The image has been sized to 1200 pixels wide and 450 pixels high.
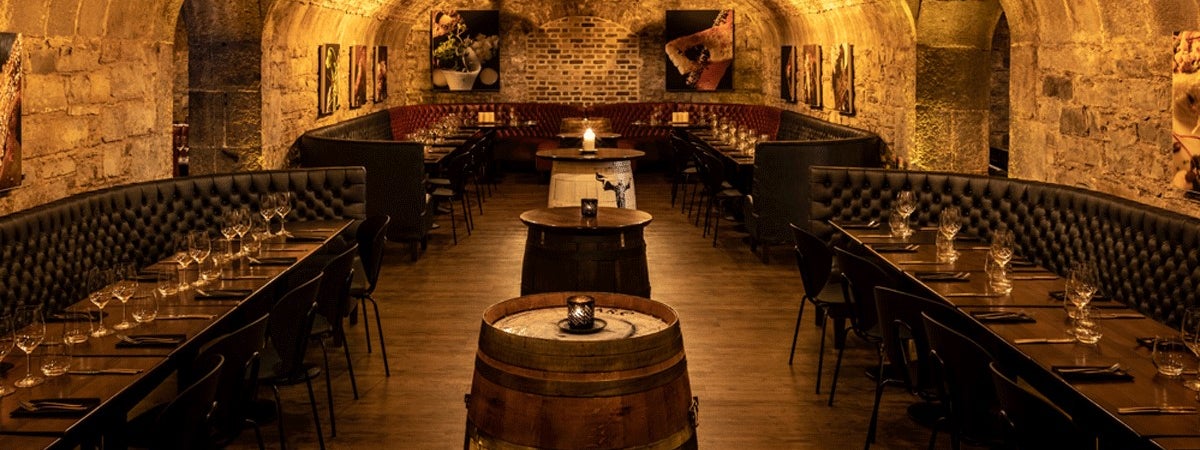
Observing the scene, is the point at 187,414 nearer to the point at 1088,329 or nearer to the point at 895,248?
the point at 1088,329

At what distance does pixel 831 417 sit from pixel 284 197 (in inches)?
133

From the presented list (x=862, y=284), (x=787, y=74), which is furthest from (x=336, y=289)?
(x=787, y=74)

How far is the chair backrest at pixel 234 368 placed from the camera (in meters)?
4.09

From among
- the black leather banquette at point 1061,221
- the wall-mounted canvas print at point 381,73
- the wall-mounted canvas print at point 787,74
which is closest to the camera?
the black leather banquette at point 1061,221

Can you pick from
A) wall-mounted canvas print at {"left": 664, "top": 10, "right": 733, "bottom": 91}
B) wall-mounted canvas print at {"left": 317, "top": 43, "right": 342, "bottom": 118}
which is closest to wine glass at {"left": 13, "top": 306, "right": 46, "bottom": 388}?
wall-mounted canvas print at {"left": 317, "top": 43, "right": 342, "bottom": 118}

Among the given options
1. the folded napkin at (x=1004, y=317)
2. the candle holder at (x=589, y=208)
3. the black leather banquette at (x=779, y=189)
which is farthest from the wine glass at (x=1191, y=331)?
the black leather banquette at (x=779, y=189)

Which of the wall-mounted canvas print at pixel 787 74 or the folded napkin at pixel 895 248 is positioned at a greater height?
the wall-mounted canvas print at pixel 787 74

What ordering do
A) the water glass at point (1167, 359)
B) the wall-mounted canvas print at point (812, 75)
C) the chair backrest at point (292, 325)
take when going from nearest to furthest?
the water glass at point (1167, 359), the chair backrest at point (292, 325), the wall-mounted canvas print at point (812, 75)

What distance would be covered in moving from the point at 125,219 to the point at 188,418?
3.68 m

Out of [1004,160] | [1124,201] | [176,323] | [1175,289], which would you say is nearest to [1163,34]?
[1124,201]

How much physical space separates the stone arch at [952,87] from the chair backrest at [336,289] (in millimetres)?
6411

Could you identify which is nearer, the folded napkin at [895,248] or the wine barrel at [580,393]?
the wine barrel at [580,393]

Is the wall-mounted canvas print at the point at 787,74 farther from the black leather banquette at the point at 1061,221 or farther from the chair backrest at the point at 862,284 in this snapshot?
the chair backrest at the point at 862,284

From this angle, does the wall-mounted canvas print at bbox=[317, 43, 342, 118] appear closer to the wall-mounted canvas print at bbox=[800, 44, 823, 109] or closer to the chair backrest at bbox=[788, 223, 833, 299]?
the wall-mounted canvas print at bbox=[800, 44, 823, 109]
